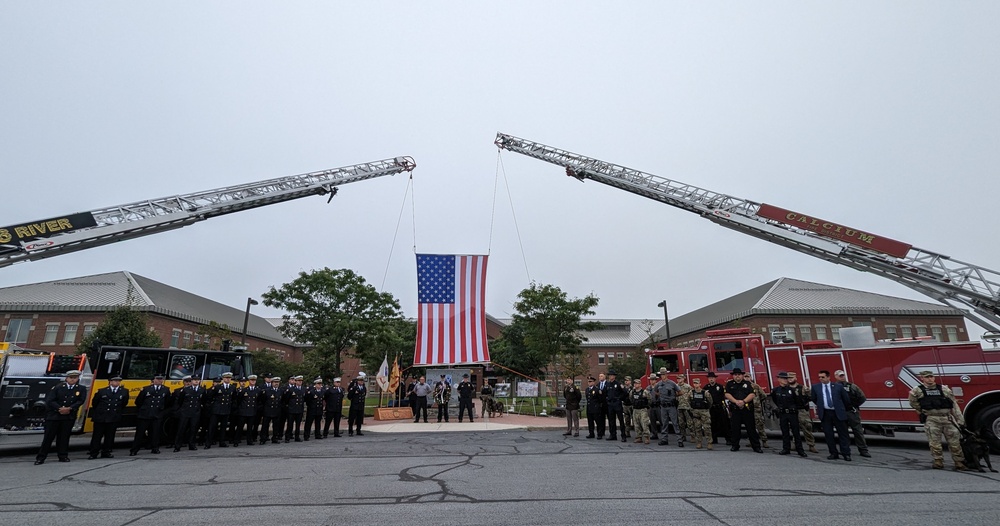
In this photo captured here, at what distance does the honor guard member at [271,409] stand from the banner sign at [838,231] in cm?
1685

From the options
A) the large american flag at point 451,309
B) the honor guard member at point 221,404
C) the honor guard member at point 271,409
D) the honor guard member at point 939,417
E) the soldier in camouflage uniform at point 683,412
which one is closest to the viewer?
the honor guard member at point 939,417

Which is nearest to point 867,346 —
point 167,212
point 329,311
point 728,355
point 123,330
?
point 728,355

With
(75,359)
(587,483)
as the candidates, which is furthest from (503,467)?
(75,359)

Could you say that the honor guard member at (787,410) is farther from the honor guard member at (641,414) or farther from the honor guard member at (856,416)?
the honor guard member at (641,414)

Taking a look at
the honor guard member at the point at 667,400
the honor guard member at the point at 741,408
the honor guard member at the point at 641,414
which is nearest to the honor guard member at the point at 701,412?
the honor guard member at the point at 741,408

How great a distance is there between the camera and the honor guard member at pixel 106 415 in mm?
11016

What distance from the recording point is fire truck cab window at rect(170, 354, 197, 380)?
544 inches

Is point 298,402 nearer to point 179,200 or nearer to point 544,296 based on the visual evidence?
point 179,200

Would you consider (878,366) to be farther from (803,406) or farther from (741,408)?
(741,408)

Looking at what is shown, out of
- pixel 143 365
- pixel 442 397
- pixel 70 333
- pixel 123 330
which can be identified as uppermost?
pixel 70 333

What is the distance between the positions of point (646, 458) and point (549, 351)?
27.3m

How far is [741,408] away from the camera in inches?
458

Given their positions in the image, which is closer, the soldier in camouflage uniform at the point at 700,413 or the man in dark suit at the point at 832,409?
the man in dark suit at the point at 832,409

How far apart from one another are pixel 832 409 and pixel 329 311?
1092 inches
